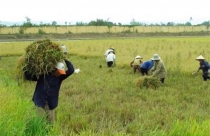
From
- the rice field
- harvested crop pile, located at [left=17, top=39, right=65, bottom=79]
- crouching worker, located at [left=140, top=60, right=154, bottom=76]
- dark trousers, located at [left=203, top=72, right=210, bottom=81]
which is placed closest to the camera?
the rice field

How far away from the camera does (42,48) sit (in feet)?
17.1

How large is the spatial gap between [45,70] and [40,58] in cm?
21

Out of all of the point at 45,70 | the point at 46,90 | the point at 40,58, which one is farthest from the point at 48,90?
the point at 40,58

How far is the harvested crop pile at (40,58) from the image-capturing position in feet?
16.8

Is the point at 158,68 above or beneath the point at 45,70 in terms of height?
beneath

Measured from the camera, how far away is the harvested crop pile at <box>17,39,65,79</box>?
5129 mm

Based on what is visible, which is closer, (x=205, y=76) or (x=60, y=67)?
(x=60, y=67)

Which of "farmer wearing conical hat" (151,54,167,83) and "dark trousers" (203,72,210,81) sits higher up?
"farmer wearing conical hat" (151,54,167,83)

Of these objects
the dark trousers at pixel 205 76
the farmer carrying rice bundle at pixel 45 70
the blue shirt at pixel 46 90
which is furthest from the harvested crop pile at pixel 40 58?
the dark trousers at pixel 205 76

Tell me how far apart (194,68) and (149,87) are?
12.4ft

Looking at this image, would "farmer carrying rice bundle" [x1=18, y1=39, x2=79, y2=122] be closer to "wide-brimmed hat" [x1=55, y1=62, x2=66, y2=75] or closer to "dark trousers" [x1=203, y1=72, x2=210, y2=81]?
"wide-brimmed hat" [x1=55, y1=62, x2=66, y2=75]

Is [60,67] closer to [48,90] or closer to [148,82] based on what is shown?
[48,90]

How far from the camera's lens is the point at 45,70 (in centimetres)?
514

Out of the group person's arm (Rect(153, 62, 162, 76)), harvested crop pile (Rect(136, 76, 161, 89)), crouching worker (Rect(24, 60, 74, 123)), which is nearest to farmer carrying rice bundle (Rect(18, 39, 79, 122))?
crouching worker (Rect(24, 60, 74, 123))
